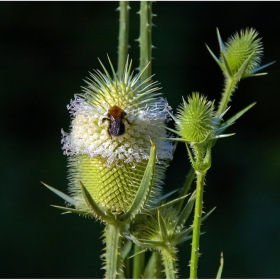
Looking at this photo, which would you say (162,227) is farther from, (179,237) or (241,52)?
(241,52)

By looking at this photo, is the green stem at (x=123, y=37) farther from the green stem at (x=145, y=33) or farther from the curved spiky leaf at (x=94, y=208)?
the curved spiky leaf at (x=94, y=208)

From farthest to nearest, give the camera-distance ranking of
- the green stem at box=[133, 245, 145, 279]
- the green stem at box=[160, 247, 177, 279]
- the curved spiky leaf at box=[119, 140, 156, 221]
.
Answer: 1. the green stem at box=[133, 245, 145, 279]
2. the green stem at box=[160, 247, 177, 279]
3. the curved spiky leaf at box=[119, 140, 156, 221]

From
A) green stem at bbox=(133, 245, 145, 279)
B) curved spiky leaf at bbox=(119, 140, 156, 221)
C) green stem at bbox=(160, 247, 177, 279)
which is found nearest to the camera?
curved spiky leaf at bbox=(119, 140, 156, 221)

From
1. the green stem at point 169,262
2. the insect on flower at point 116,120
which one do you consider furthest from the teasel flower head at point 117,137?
the green stem at point 169,262

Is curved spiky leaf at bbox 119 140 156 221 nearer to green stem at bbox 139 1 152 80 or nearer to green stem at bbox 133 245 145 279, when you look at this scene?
green stem at bbox 133 245 145 279

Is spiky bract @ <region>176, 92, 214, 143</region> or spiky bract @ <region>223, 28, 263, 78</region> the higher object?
spiky bract @ <region>223, 28, 263, 78</region>

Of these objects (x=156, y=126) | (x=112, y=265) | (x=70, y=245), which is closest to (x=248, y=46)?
(x=156, y=126)

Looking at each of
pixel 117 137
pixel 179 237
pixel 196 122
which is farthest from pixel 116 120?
pixel 179 237

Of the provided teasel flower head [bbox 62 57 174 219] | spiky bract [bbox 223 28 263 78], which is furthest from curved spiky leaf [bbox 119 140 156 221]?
spiky bract [bbox 223 28 263 78]
